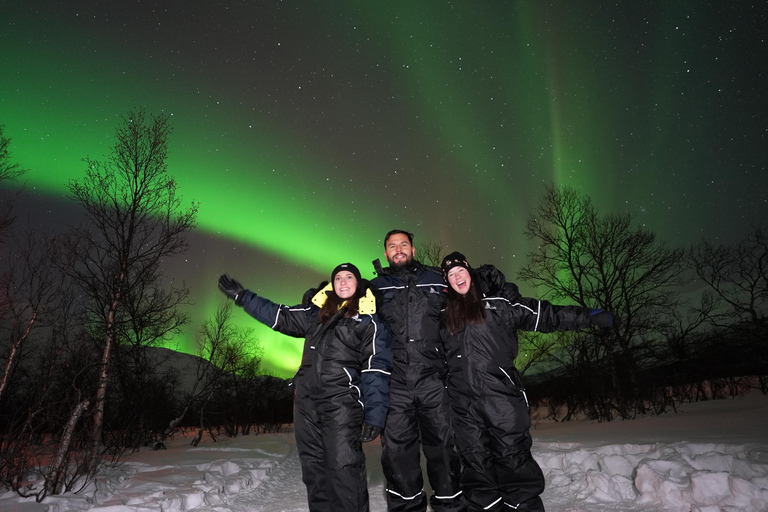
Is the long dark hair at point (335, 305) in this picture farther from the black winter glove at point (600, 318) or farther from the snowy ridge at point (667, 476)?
the snowy ridge at point (667, 476)

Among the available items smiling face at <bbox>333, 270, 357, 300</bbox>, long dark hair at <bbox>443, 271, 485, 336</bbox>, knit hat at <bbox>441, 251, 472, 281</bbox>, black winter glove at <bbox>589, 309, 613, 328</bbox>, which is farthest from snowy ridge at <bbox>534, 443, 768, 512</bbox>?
smiling face at <bbox>333, 270, 357, 300</bbox>

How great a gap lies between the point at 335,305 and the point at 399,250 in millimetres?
1034

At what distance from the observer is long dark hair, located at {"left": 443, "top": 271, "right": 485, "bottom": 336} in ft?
13.3

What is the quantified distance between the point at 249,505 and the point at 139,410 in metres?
7.16

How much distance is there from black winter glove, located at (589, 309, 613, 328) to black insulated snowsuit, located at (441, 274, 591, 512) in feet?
0.17

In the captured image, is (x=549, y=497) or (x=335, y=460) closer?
(x=335, y=460)

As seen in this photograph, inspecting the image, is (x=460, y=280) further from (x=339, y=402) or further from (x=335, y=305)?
(x=339, y=402)

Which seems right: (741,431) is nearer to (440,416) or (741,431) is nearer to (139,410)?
(440,416)

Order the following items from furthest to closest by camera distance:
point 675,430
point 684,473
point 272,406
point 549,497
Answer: point 272,406
point 675,430
point 549,497
point 684,473

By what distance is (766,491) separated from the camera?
3385 millimetres

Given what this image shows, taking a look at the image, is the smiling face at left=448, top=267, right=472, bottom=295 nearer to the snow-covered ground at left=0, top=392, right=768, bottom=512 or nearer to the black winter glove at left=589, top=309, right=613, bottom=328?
the black winter glove at left=589, top=309, right=613, bottom=328

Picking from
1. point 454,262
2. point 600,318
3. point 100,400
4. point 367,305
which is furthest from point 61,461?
point 600,318

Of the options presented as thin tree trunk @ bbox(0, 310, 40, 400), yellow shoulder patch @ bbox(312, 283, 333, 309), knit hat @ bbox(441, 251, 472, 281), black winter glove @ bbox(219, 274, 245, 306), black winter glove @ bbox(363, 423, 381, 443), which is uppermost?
knit hat @ bbox(441, 251, 472, 281)

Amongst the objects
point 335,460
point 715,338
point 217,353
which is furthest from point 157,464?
point 715,338
